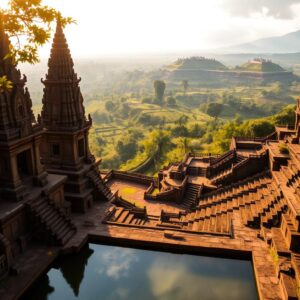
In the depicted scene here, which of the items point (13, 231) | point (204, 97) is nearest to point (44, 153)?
point (13, 231)

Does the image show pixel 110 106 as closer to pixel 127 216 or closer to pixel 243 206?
pixel 127 216

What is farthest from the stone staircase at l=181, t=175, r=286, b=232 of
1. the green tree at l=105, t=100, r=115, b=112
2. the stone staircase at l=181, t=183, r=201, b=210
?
the green tree at l=105, t=100, r=115, b=112

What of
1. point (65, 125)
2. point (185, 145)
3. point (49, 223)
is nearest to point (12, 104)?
point (65, 125)

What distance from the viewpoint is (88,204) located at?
2548 centimetres

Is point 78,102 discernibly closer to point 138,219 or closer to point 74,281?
point 138,219

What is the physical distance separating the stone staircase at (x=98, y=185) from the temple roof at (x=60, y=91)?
415 centimetres

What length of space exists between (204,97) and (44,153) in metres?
152

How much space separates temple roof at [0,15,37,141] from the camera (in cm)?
1892

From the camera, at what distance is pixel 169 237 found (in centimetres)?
2109

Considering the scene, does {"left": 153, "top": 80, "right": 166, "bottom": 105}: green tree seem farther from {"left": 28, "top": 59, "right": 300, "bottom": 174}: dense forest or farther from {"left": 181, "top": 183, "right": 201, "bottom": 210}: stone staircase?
{"left": 181, "top": 183, "right": 201, "bottom": 210}: stone staircase

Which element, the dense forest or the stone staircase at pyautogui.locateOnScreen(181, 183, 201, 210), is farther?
the dense forest

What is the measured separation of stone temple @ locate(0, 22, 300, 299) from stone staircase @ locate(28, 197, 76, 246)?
0.20 feet

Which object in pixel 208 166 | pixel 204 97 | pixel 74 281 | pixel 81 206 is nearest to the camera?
pixel 74 281

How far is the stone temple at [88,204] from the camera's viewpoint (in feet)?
60.0
